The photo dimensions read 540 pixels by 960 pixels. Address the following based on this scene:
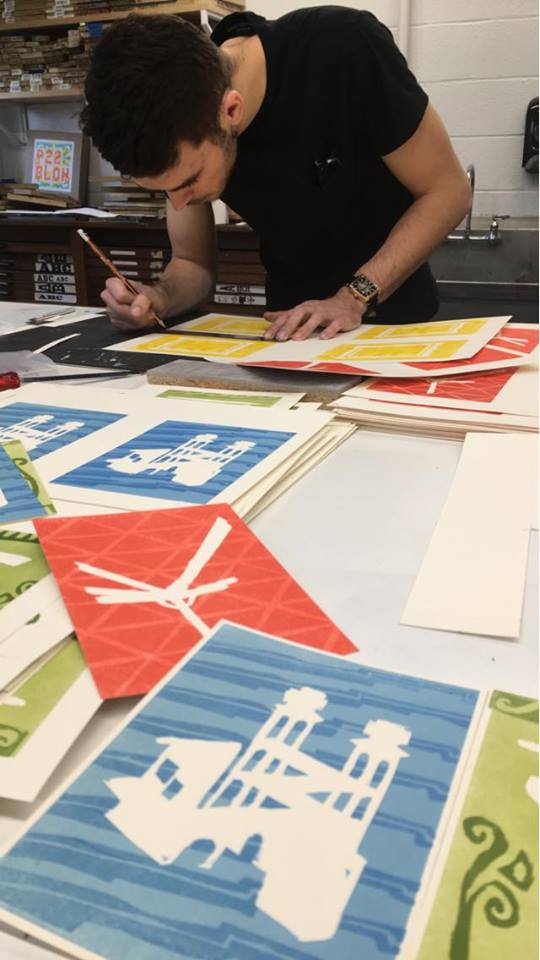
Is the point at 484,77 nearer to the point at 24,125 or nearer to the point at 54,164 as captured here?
the point at 54,164

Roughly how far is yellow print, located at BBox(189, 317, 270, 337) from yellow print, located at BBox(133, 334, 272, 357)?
0.07m

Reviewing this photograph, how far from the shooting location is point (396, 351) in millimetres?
994

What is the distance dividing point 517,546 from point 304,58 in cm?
99

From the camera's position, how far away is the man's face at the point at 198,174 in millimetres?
1097

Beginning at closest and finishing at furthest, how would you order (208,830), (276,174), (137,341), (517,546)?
(208,830)
(517,546)
(137,341)
(276,174)

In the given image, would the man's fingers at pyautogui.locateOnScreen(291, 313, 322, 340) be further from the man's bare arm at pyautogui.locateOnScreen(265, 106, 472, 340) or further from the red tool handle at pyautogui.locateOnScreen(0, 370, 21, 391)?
the red tool handle at pyautogui.locateOnScreen(0, 370, 21, 391)

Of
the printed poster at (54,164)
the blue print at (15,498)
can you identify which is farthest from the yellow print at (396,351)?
the printed poster at (54,164)

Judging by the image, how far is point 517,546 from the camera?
550mm

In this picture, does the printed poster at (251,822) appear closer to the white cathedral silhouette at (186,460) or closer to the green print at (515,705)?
the green print at (515,705)

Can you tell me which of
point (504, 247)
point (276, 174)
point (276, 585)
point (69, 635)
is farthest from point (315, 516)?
point (504, 247)

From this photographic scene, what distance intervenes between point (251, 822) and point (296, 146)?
3.88 ft

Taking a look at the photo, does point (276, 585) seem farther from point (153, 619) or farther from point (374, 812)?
point (374, 812)

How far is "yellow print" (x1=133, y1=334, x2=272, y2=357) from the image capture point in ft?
3.51

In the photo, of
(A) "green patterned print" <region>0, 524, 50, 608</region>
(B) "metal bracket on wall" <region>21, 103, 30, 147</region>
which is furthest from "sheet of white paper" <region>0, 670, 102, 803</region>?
(B) "metal bracket on wall" <region>21, 103, 30, 147</region>
